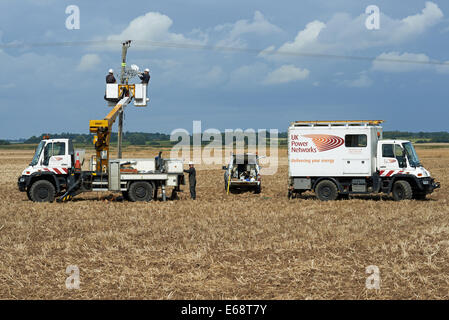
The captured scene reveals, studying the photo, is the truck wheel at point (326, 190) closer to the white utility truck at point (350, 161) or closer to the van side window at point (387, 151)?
the white utility truck at point (350, 161)

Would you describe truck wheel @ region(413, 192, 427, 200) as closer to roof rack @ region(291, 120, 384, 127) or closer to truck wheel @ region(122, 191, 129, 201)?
roof rack @ region(291, 120, 384, 127)

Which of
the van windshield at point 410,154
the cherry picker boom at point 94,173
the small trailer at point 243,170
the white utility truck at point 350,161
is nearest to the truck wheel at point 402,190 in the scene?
the white utility truck at point 350,161

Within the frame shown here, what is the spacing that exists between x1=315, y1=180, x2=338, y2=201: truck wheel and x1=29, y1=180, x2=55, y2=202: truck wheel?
36.4 feet

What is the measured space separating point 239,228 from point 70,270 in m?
A: 5.72

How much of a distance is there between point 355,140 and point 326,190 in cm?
242

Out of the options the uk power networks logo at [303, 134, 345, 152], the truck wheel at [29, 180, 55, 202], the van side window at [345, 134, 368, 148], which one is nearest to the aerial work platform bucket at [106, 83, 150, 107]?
the truck wheel at [29, 180, 55, 202]

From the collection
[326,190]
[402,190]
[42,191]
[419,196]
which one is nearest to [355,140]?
[326,190]

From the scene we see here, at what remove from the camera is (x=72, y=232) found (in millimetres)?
14000

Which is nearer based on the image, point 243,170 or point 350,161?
point 350,161

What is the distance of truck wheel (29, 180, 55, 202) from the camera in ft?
67.5

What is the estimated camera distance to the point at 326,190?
2084cm

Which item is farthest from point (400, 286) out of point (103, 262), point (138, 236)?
point (138, 236)

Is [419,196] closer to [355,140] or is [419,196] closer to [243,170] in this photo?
[355,140]
